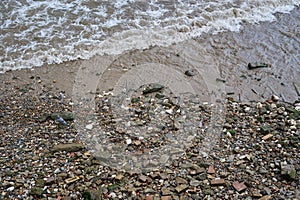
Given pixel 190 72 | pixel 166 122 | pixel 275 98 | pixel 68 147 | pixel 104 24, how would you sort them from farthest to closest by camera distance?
pixel 104 24 < pixel 190 72 < pixel 275 98 < pixel 166 122 < pixel 68 147

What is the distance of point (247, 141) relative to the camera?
158 inches

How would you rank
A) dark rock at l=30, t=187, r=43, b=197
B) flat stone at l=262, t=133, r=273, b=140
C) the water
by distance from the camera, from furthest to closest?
the water → flat stone at l=262, t=133, r=273, b=140 → dark rock at l=30, t=187, r=43, b=197

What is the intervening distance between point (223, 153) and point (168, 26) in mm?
3878

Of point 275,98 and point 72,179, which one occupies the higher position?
point 72,179

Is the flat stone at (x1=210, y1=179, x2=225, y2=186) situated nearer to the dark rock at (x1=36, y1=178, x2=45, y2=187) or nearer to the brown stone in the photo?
the brown stone

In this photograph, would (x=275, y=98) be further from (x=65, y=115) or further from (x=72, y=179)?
(x=72, y=179)

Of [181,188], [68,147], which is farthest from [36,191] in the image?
[181,188]

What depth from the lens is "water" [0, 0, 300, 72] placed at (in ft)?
20.4

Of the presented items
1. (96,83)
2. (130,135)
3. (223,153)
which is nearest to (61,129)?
(130,135)

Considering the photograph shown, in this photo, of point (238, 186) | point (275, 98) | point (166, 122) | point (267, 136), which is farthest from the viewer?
point (275, 98)

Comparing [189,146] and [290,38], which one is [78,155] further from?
[290,38]

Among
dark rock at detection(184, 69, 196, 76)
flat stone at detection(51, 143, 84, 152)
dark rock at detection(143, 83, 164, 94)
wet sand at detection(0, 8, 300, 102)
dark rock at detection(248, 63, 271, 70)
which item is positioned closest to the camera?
flat stone at detection(51, 143, 84, 152)

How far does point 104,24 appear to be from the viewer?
7.10m

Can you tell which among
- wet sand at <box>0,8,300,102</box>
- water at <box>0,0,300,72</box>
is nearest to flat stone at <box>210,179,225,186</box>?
wet sand at <box>0,8,300,102</box>
